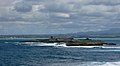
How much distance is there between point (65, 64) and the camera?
108000mm

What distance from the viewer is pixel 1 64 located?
113m

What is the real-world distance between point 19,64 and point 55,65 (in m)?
12.1

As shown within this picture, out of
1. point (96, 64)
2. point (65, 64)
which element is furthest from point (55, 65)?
point (96, 64)

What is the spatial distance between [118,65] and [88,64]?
898 cm

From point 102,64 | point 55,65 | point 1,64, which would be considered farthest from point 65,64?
point 1,64

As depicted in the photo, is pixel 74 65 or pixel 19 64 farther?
pixel 19 64

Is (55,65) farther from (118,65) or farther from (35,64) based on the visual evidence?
(118,65)

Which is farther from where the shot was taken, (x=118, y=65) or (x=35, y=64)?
(x=35, y=64)

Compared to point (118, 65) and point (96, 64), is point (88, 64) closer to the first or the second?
point (96, 64)

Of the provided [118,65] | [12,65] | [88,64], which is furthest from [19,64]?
[118,65]

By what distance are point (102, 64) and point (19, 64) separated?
24.1m

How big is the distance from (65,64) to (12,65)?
15.1 m

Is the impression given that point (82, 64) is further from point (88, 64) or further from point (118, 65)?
point (118, 65)

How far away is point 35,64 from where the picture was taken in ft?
363
